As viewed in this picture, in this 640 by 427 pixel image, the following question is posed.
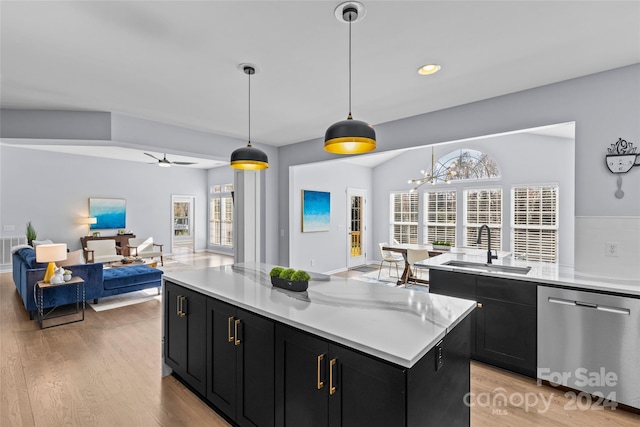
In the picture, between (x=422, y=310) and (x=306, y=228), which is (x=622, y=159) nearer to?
(x=422, y=310)

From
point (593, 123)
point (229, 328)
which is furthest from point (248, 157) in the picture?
point (593, 123)

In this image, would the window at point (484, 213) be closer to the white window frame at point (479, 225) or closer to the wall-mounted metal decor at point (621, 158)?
the white window frame at point (479, 225)

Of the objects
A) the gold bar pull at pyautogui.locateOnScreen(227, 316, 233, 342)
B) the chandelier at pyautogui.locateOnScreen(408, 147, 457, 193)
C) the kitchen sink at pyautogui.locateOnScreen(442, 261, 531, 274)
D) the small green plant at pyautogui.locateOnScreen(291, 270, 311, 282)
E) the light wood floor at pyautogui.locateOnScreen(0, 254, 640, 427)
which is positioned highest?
the chandelier at pyautogui.locateOnScreen(408, 147, 457, 193)

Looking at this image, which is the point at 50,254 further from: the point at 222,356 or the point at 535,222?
the point at 535,222

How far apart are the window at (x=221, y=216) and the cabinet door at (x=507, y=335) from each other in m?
8.31

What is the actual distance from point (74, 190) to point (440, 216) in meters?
9.36

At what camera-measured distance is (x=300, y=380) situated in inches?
60.5

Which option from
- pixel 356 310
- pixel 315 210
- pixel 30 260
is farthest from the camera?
pixel 315 210

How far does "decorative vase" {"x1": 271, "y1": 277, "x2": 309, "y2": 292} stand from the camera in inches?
82.8

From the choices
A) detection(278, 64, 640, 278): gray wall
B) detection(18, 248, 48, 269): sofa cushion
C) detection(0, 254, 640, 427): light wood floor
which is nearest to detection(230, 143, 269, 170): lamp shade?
detection(0, 254, 640, 427): light wood floor

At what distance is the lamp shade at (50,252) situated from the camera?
3791 mm

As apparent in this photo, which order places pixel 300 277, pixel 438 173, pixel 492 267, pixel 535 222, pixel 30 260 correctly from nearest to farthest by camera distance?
1. pixel 300 277
2. pixel 492 267
3. pixel 30 260
4. pixel 535 222
5. pixel 438 173

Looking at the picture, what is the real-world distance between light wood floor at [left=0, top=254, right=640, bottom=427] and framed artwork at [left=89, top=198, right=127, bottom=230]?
5.41 meters

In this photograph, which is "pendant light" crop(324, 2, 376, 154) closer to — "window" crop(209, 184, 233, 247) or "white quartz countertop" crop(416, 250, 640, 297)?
"white quartz countertop" crop(416, 250, 640, 297)
